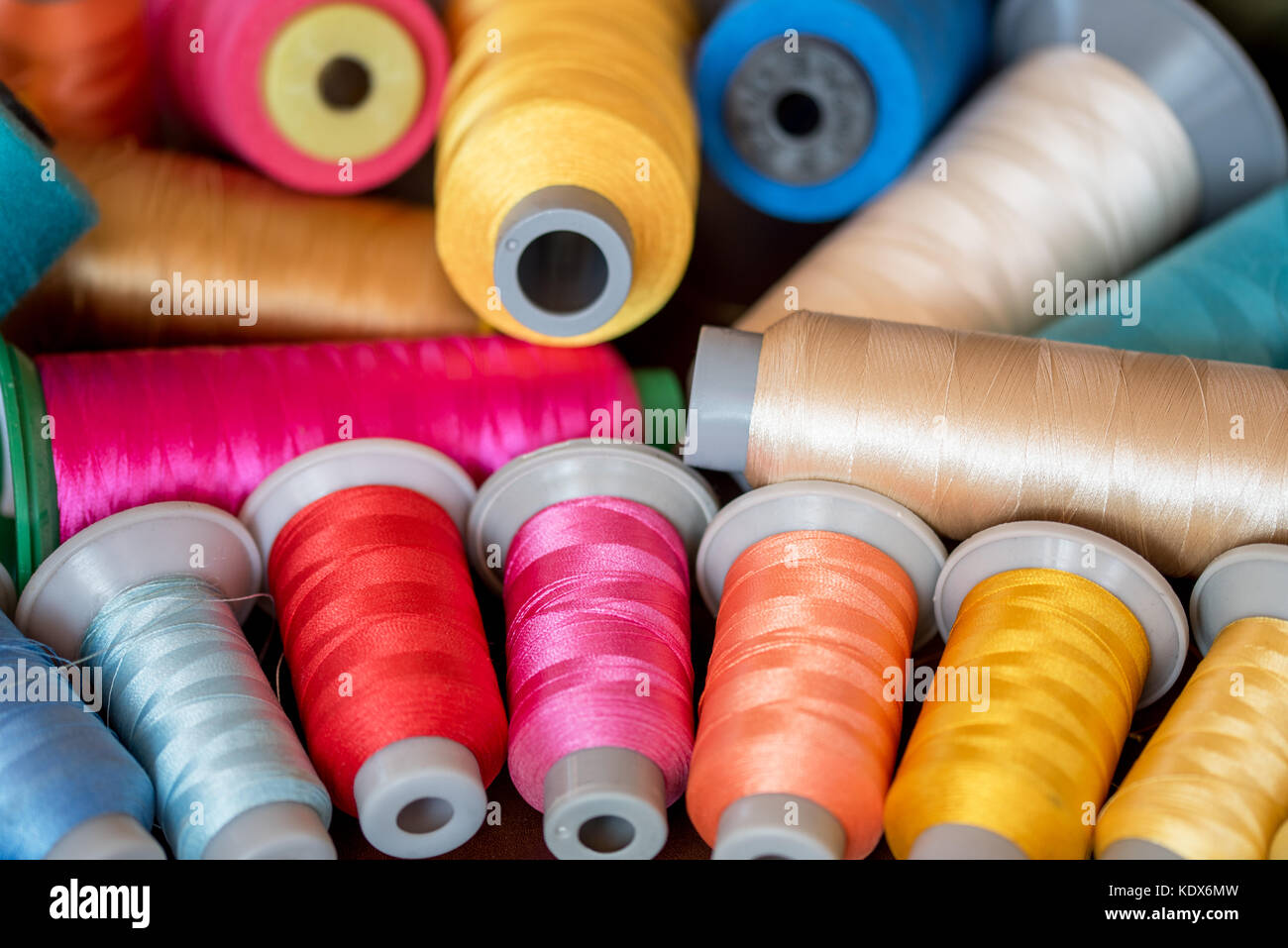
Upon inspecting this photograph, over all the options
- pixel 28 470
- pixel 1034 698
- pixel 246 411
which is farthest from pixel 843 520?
pixel 28 470

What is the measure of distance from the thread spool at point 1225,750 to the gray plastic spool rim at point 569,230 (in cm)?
96

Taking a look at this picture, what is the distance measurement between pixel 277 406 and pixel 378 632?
476mm

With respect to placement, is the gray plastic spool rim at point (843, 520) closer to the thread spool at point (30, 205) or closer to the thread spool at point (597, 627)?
the thread spool at point (597, 627)

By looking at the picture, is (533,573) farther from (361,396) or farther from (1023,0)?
(1023,0)

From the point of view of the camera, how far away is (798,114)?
2.53 meters

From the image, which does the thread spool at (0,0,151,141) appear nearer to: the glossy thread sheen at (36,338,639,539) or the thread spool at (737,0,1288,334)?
the glossy thread sheen at (36,338,639,539)

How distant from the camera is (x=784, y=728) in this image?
1566mm

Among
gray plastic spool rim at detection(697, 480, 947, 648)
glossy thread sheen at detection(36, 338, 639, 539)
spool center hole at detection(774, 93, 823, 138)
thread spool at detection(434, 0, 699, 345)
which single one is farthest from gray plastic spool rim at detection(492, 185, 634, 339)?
spool center hole at detection(774, 93, 823, 138)

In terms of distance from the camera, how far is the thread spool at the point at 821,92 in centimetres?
225

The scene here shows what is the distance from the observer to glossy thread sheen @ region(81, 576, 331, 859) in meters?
1.55
